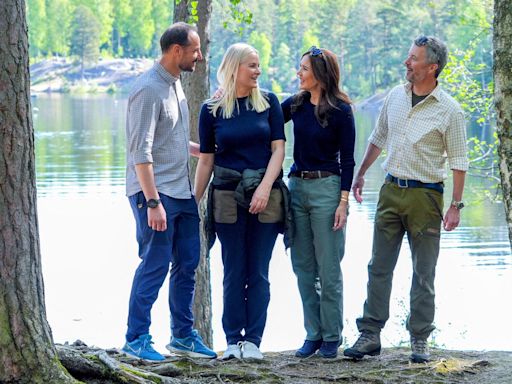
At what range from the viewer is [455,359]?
18.7 ft

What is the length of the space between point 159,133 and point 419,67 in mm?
1440

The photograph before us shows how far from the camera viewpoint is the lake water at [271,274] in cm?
1466

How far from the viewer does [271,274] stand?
18.9 m

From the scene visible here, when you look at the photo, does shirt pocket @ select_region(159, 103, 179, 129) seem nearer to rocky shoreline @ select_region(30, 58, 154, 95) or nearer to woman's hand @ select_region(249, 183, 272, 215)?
woman's hand @ select_region(249, 183, 272, 215)

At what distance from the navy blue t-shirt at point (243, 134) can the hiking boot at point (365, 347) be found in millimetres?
1177

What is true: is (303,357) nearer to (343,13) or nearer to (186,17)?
(186,17)

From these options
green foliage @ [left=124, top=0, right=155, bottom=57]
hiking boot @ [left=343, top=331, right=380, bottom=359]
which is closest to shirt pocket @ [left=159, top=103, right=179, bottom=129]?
hiking boot @ [left=343, top=331, right=380, bottom=359]

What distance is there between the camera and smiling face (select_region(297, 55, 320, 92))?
5402 millimetres

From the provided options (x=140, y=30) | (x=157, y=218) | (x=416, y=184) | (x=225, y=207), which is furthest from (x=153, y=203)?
(x=140, y=30)

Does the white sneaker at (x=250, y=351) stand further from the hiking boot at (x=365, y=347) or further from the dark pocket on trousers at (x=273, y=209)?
the dark pocket on trousers at (x=273, y=209)

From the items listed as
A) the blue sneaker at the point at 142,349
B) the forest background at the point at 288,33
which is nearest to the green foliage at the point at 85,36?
the forest background at the point at 288,33

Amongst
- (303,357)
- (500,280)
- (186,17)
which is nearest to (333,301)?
(303,357)

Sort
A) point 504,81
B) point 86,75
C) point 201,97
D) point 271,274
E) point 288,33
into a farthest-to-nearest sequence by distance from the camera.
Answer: point 288,33 < point 86,75 < point 271,274 < point 201,97 < point 504,81

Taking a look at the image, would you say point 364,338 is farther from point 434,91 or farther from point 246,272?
point 434,91
